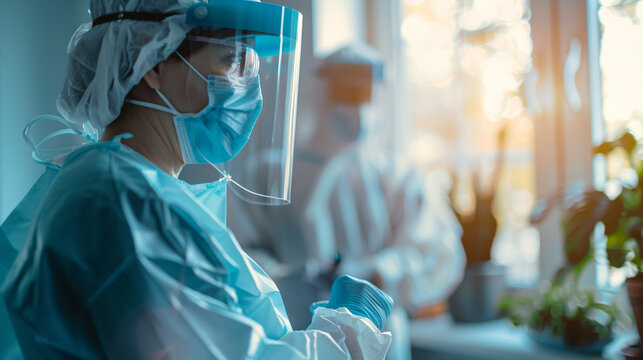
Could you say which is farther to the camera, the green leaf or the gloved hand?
the green leaf

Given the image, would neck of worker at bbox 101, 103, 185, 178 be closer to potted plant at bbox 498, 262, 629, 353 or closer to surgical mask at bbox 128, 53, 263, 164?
surgical mask at bbox 128, 53, 263, 164

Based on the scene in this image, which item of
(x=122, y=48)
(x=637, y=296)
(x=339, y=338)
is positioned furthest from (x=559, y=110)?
(x=122, y=48)

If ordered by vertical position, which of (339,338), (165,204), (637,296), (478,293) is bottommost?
(478,293)

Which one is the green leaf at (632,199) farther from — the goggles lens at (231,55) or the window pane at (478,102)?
the goggles lens at (231,55)

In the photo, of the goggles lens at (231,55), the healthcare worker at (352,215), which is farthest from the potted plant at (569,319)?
the goggles lens at (231,55)

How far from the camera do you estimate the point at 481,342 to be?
5.38 feet

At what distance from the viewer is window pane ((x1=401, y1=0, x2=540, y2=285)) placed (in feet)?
6.44

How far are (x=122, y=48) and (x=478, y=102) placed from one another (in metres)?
1.73

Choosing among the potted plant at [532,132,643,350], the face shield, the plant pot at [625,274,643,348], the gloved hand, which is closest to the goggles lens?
the face shield

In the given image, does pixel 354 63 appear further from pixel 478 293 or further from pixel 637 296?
pixel 637 296

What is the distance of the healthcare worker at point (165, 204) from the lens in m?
0.56

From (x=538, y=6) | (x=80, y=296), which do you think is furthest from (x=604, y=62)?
(x=80, y=296)

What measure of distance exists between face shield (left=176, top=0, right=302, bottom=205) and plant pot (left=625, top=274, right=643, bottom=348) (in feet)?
2.78

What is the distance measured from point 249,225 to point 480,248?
2.87ft
